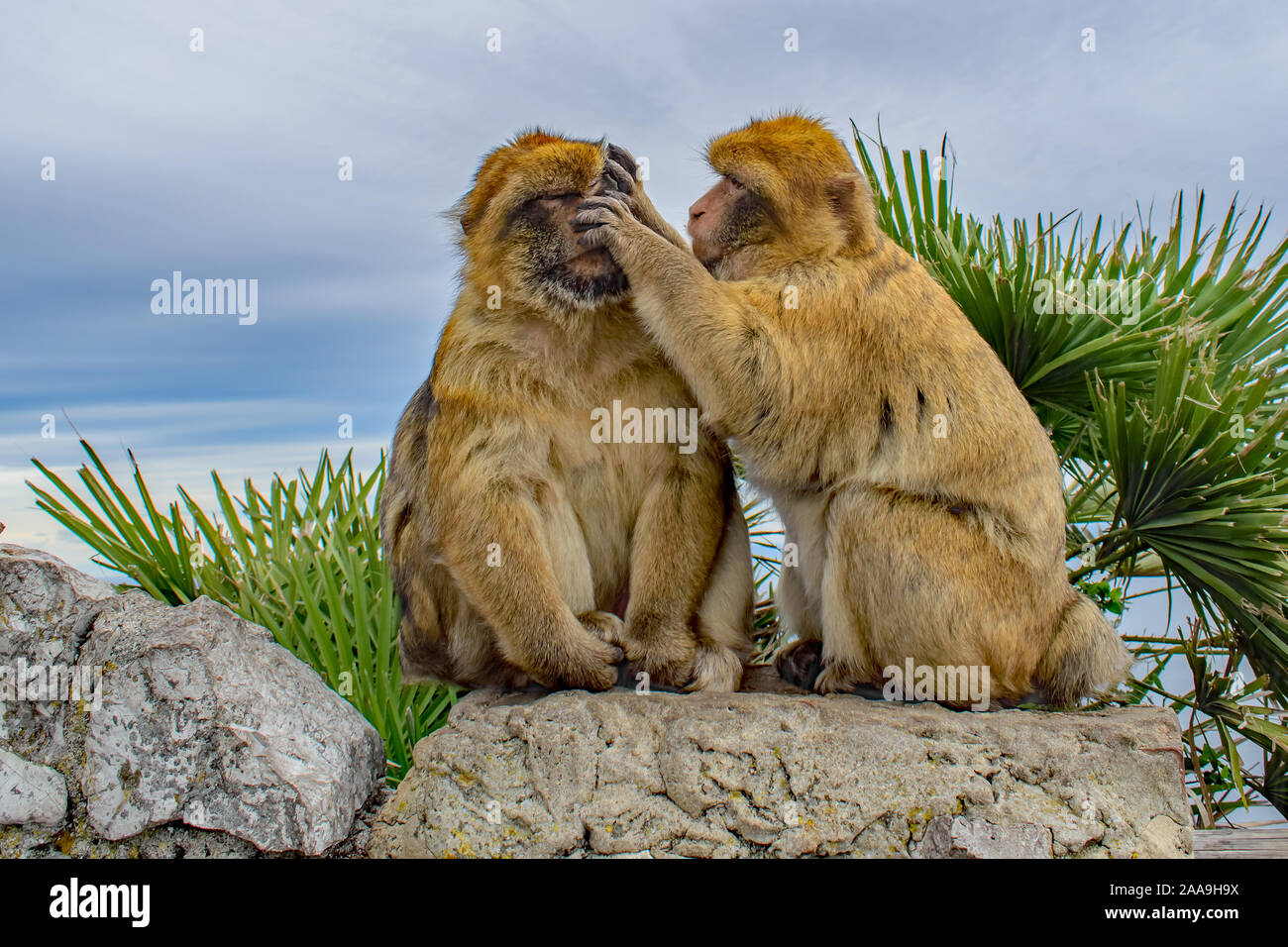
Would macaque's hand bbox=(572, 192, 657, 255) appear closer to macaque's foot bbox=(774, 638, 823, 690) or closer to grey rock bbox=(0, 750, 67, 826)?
macaque's foot bbox=(774, 638, 823, 690)

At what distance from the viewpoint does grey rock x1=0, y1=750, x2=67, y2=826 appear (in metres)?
4.48

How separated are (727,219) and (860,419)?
96 centimetres

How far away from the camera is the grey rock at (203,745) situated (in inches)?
173

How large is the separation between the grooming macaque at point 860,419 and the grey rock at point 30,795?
302cm

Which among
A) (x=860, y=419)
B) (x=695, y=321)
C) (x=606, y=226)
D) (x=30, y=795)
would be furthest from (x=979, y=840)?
(x=30, y=795)

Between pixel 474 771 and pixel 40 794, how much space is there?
1807 mm

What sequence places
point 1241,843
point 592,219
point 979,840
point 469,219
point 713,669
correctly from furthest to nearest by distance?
point 1241,843 < point 469,219 < point 713,669 < point 592,219 < point 979,840

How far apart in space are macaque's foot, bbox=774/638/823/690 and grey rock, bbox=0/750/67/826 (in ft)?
9.86

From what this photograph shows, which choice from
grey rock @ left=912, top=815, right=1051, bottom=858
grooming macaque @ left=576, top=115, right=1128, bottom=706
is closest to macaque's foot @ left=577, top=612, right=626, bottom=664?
grooming macaque @ left=576, top=115, right=1128, bottom=706

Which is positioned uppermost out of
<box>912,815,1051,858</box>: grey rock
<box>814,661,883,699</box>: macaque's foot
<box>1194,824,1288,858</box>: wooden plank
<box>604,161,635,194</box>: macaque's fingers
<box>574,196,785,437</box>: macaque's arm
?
<box>604,161,635,194</box>: macaque's fingers

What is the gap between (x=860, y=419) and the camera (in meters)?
4.27

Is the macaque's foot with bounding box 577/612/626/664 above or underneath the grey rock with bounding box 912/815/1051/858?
above

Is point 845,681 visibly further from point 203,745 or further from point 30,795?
point 30,795

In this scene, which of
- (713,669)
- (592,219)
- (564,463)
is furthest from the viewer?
(713,669)
